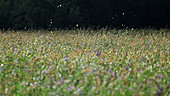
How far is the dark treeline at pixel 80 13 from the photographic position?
12734mm

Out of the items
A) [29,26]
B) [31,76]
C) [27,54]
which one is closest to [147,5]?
[29,26]

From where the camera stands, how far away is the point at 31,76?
4.18 meters

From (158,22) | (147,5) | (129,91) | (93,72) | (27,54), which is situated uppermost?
(147,5)

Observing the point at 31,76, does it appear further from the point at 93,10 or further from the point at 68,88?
the point at 93,10

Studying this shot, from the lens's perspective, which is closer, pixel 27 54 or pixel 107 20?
pixel 27 54

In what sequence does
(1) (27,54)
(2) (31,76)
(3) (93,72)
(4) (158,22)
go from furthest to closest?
(4) (158,22), (1) (27,54), (2) (31,76), (3) (93,72)

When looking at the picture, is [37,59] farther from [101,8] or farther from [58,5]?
[101,8]

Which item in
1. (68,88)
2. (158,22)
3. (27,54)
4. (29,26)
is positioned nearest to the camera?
(68,88)

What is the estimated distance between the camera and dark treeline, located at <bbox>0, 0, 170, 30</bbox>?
12734 mm

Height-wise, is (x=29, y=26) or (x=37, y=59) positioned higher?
(x=29, y=26)

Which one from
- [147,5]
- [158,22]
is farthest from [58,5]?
[158,22]

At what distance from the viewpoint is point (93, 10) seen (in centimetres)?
1436

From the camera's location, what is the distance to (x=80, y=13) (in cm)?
1360

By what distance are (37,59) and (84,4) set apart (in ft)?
30.5
